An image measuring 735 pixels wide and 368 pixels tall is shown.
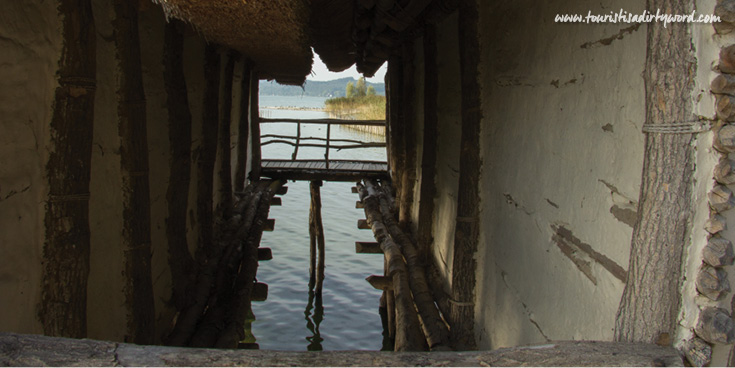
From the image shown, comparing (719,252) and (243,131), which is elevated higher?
(243,131)

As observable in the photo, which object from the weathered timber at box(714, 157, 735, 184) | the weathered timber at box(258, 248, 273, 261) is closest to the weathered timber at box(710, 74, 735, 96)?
the weathered timber at box(714, 157, 735, 184)

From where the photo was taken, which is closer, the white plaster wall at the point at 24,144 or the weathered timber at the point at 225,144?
the white plaster wall at the point at 24,144

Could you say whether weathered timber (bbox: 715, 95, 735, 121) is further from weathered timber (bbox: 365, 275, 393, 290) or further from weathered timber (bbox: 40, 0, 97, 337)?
weathered timber (bbox: 365, 275, 393, 290)

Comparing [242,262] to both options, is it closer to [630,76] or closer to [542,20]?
[542,20]

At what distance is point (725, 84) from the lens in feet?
4.15

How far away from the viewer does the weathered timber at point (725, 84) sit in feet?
4.15

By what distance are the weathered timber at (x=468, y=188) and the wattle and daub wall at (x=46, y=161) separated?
1.96 metres

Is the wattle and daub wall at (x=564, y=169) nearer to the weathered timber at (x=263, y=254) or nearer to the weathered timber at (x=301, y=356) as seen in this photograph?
the weathered timber at (x=301, y=356)

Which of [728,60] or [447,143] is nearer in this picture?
[728,60]

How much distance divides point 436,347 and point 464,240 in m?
0.73

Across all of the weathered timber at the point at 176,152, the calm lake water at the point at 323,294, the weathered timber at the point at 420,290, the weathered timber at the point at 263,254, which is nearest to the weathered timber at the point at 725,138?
the weathered timber at the point at 420,290

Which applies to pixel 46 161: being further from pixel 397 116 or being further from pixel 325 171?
pixel 325 171

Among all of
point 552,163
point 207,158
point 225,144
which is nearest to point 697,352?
point 552,163

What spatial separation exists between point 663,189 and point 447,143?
11.7 ft
